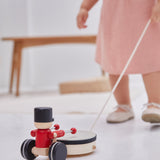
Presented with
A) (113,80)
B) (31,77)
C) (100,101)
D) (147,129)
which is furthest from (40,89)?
(147,129)

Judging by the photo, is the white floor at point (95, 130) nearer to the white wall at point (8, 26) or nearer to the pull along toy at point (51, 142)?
the pull along toy at point (51, 142)

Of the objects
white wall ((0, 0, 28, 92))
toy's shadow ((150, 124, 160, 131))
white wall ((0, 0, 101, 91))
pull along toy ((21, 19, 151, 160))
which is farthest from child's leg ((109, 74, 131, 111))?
white wall ((0, 0, 28, 92))

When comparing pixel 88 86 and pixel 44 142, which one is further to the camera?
pixel 88 86

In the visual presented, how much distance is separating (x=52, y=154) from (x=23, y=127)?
521 millimetres

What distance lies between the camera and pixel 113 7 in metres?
1.14

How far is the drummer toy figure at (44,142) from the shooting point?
0.66 meters

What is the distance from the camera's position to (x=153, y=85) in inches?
44.3

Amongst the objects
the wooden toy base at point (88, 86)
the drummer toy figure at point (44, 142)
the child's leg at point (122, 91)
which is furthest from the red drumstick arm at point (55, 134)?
the wooden toy base at point (88, 86)

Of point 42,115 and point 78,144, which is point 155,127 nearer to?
point 78,144

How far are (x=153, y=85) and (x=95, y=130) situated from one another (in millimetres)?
238

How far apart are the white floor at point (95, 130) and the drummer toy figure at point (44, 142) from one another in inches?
1.9

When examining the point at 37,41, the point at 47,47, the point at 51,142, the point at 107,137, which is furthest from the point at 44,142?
the point at 47,47

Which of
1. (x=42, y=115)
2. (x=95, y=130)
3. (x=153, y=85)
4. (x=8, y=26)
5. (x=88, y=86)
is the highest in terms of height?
(x=42, y=115)

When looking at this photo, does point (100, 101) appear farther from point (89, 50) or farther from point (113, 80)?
point (89, 50)
